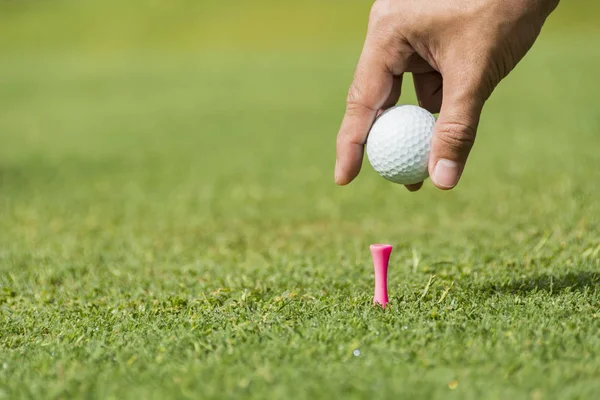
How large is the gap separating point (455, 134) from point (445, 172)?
19 centimetres

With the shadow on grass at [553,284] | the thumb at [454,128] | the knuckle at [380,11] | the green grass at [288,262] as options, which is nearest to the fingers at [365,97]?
the knuckle at [380,11]

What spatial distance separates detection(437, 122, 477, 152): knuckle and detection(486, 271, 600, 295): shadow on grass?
88 centimetres

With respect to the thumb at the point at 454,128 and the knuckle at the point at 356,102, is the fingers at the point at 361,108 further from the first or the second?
the thumb at the point at 454,128

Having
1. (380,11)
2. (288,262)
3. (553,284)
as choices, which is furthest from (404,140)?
(288,262)

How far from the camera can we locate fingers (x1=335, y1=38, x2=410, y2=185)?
338 cm

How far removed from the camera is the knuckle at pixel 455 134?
316cm

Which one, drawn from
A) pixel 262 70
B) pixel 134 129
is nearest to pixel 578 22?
pixel 262 70

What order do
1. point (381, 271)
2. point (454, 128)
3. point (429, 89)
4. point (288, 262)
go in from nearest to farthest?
point (454, 128), point (381, 271), point (429, 89), point (288, 262)

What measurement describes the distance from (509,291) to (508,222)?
206 centimetres

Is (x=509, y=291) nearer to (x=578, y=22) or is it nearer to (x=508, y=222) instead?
(x=508, y=222)

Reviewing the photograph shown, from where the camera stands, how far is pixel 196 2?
121ft

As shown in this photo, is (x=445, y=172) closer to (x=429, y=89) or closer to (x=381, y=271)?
(x=381, y=271)

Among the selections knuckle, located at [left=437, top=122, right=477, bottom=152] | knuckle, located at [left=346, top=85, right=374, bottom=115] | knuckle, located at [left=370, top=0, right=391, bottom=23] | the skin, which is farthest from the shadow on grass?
knuckle, located at [left=370, top=0, right=391, bottom=23]

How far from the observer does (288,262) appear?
15.7 feet
